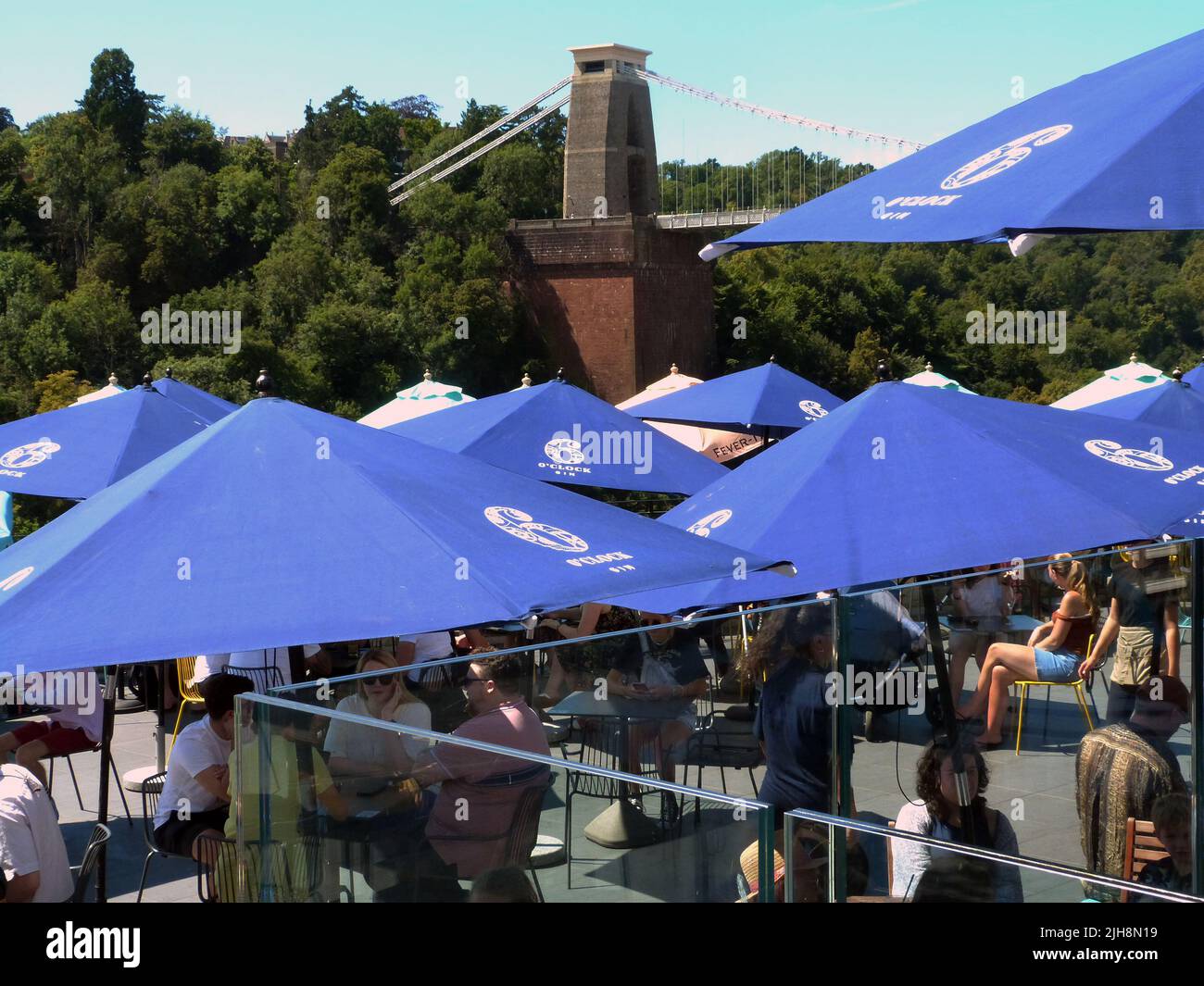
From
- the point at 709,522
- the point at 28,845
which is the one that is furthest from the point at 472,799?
the point at 709,522

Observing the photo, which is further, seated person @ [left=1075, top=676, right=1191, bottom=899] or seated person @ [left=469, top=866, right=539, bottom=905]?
seated person @ [left=1075, top=676, right=1191, bottom=899]

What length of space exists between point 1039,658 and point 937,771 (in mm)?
443

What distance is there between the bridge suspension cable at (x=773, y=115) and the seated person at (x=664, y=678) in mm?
58613

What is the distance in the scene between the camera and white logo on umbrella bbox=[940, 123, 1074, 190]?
306cm

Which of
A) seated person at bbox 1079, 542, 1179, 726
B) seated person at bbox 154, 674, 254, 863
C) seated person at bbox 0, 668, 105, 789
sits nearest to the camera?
seated person at bbox 1079, 542, 1179, 726

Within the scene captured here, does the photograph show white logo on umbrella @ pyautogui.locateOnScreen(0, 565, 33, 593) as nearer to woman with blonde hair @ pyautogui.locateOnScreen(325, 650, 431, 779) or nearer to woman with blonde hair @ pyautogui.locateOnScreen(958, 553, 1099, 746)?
woman with blonde hair @ pyautogui.locateOnScreen(325, 650, 431, 779)

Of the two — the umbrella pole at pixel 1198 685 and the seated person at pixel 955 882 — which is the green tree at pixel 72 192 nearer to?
the umbrella pole at pixel 1198 685

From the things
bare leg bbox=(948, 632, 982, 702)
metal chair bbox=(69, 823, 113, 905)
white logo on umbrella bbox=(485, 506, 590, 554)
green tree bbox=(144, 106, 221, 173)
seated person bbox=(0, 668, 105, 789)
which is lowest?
metal chair bbox=(69, 823, 113, 905)

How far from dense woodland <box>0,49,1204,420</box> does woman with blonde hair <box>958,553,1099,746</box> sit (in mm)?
31884

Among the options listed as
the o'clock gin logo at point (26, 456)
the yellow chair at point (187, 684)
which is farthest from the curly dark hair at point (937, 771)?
the o'clock gin logo at point (26, 456)

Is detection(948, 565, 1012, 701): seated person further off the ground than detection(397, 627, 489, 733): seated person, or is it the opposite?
detection(948, 565, 1012, 701): seated person

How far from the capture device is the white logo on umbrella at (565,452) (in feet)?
27.9

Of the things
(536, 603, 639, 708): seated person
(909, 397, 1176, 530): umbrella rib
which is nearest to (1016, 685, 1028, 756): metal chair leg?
(909, 397, 1176, 530): umbrella rib
